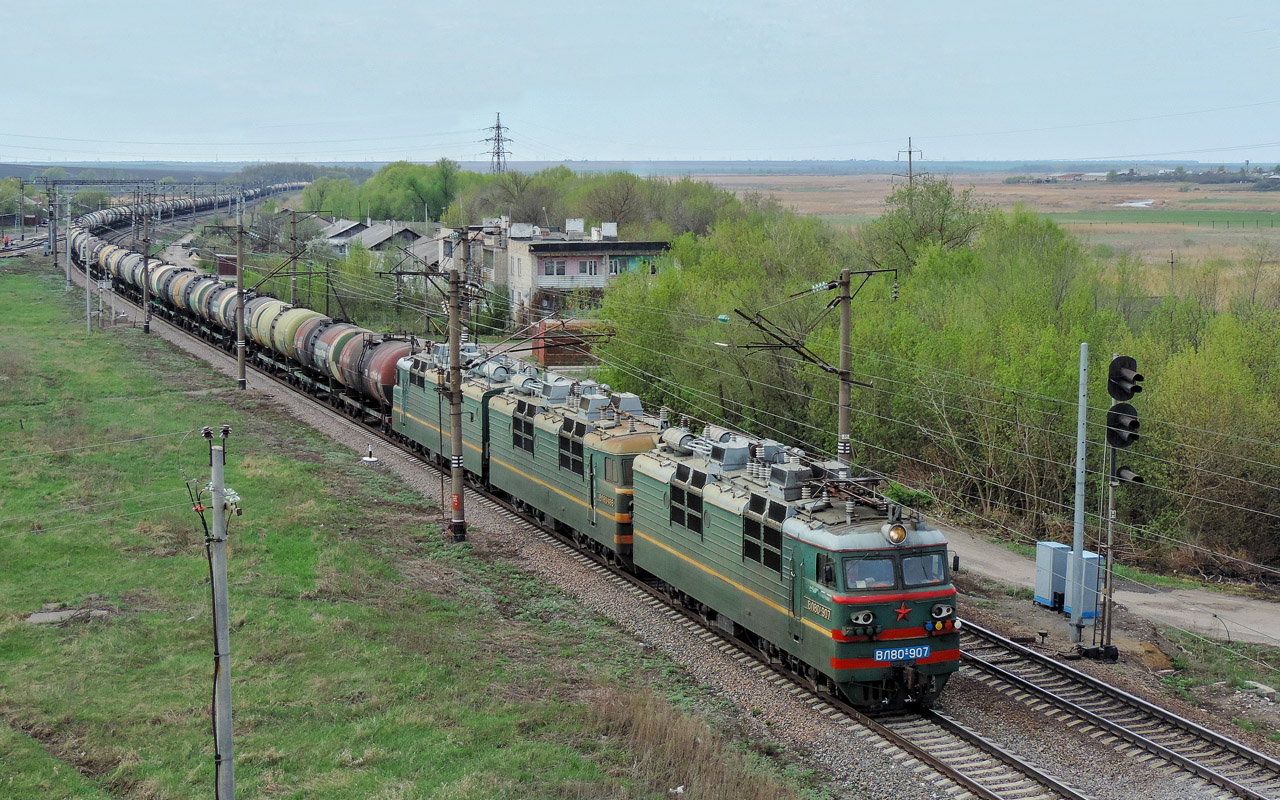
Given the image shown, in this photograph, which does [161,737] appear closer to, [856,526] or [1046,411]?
[856,526]

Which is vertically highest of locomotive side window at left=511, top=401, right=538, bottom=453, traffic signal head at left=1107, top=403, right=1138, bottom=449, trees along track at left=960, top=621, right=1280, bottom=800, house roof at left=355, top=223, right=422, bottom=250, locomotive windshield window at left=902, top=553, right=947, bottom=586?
house roof at left=355, top=223, right=422, bottom=250

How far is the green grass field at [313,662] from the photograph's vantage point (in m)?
17.8

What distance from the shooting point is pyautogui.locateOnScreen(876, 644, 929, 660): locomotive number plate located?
20000 millimetres

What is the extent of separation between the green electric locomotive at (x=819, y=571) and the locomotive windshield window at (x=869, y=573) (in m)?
0.02

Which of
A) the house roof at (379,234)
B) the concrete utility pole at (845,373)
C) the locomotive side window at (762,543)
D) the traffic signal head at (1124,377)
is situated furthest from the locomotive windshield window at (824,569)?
the house roof at (379,234)

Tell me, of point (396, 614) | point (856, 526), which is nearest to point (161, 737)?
point (396, 614)

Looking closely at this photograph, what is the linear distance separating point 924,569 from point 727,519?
172 inches

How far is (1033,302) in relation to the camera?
42156 mm

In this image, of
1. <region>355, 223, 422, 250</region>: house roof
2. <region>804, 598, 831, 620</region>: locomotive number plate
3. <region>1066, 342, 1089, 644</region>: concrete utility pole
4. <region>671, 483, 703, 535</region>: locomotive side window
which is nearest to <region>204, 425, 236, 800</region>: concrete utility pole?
<region>804, 598, 831, 620</region>: locomotive number plate

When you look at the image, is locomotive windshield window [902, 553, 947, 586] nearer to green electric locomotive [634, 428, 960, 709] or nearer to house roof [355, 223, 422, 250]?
green electric locomotive [634, 428, 960, 709]

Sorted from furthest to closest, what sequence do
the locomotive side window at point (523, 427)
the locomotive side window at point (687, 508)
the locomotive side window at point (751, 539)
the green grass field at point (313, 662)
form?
1. the locomotive side window at point (523, 427)
2. the locomotive side window at point (687, 508)
3. the locomotive side window at point (751, 539)
4. the green grass field at point (313, 662)

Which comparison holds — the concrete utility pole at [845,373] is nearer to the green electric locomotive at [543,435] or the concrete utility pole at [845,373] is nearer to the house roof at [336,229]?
the green electric locomotive at [543,435]

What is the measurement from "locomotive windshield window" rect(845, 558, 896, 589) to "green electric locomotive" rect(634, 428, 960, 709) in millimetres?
17

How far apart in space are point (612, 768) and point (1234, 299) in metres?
36.2
